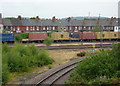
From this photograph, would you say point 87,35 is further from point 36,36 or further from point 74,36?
point 36,36

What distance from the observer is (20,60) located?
17703mm

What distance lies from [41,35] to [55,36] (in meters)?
2.87

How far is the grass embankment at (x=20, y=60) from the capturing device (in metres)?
14.7

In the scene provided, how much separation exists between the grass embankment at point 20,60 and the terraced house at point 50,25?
29911mm

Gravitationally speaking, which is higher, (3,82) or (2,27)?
(2,27)

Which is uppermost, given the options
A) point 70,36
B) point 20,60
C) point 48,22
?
point 48,22

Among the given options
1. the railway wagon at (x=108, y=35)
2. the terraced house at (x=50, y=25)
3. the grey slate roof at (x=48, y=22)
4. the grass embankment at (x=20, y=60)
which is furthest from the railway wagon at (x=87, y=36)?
the grass embankment at (x=20, y=60)

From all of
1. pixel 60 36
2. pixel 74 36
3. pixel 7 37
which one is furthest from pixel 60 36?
pixel 7 37

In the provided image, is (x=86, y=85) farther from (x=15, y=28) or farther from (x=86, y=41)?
(x=15, y=28)

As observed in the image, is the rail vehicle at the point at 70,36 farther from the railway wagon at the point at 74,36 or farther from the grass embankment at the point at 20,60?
the grass embankment at the point at 20,60

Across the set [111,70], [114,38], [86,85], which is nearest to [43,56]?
[111,70]

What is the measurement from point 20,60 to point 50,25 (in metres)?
37.8

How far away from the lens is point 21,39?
39.2m

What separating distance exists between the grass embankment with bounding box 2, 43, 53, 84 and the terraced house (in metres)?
29.9
